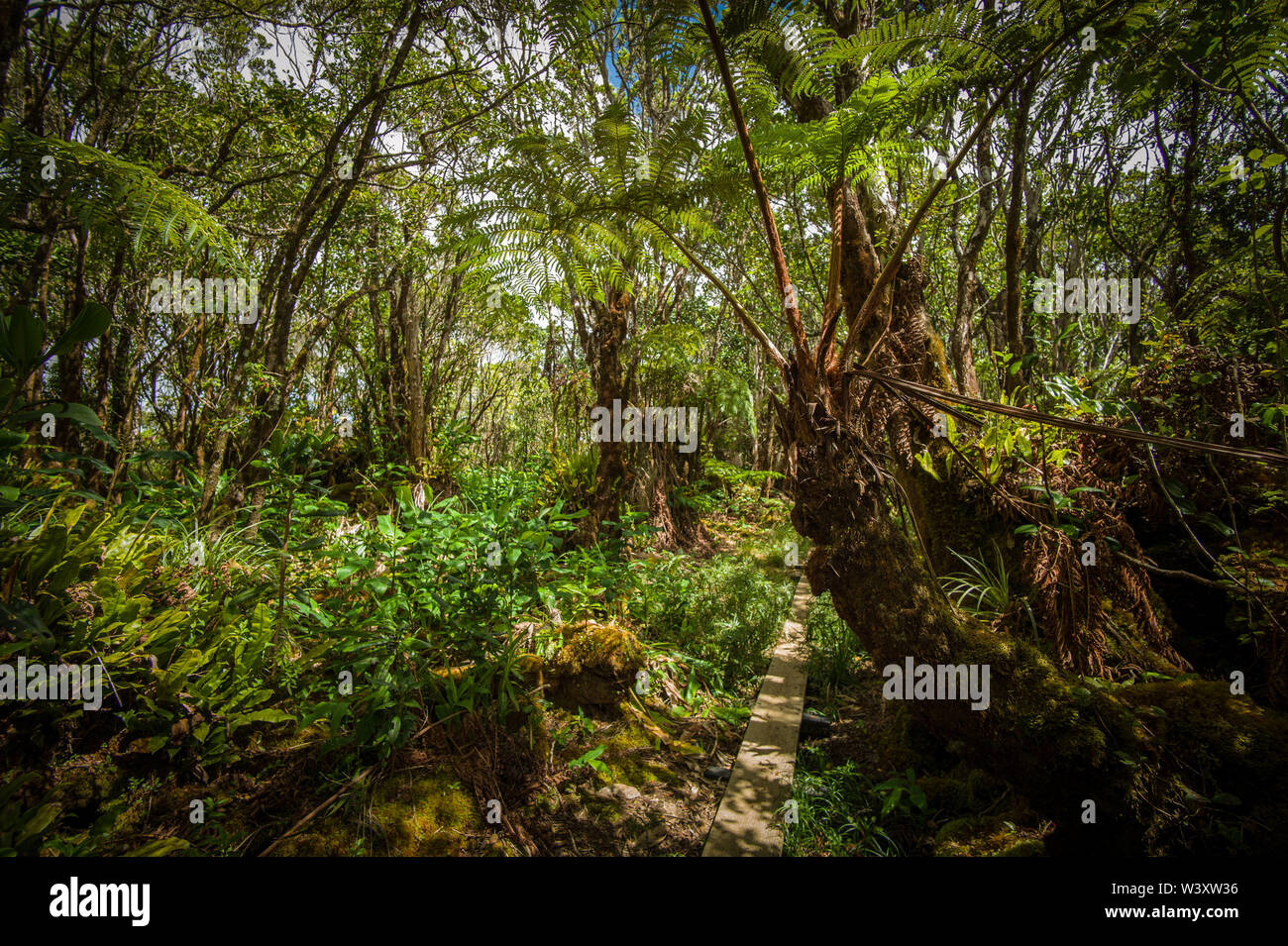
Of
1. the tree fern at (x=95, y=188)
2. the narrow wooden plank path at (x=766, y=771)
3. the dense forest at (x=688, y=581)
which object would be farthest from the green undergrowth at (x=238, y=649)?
the tree fern at (x=95, y=188)

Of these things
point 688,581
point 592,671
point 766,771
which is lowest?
point 766,771

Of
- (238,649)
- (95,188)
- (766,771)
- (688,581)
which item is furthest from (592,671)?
(95,188)

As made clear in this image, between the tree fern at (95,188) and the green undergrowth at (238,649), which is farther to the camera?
the tree fern at (95,188)

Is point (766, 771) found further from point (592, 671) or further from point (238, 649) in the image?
point (238, 649)

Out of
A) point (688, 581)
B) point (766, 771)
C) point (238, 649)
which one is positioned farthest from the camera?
point (688, 581)

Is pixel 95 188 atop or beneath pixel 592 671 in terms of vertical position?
atop

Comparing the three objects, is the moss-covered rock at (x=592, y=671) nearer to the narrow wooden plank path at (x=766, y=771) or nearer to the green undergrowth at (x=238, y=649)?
the green undergrowth at (x=238, y=649)

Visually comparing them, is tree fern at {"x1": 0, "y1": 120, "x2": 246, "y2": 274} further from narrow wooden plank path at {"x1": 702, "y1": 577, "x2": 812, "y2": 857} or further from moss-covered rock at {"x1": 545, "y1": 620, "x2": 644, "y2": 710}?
narrow wooden plank path at {"x1": 702, "y1": 577, "x2": 812, "y2": 857}

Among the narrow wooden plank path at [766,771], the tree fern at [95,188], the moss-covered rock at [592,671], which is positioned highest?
the tree fern at [95,188]

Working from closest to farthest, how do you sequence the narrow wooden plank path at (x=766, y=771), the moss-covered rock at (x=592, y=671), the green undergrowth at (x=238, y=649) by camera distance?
the green undergrowth at (x=238, y=649) → the narrow wooden plank path at (x=766, y=771) → the moss-covered rock at (x=592, y=671)

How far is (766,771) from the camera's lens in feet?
6.81

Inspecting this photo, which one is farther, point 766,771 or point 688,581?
point 688,581

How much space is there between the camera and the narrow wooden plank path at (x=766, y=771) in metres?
1.70
